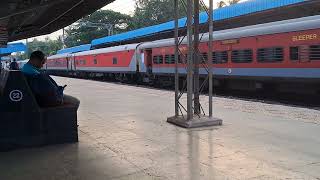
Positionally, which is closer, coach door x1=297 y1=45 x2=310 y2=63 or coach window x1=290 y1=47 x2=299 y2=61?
coach door x1=297 y1=45 x2=310 y2=63

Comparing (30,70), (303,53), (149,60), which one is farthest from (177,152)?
(149,60)

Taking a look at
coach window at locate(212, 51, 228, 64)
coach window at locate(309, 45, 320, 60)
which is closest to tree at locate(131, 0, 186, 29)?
coach window at locate(212, 51, 228, 64)

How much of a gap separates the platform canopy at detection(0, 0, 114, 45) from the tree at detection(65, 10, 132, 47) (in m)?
69.8

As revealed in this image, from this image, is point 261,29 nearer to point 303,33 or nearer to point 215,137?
point 303,33

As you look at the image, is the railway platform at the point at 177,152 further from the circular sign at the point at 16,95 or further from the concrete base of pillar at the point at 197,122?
the circular sign at the point at 16,95

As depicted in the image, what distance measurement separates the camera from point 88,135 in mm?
9242

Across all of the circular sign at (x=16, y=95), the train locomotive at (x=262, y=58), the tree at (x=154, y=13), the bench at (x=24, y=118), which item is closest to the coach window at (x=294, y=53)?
the train locomotive at (x=262, y=58)

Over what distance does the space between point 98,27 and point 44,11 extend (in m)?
74.5

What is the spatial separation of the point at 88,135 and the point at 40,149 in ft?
5.11

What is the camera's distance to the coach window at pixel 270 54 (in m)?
17.8

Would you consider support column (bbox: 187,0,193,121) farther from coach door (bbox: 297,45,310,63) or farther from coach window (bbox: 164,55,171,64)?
coach window (bbox: 164,55,171,64)

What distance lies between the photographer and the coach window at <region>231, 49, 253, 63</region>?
19656 mm

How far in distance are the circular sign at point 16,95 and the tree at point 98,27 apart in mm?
79062

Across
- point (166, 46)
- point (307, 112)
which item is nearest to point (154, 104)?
point (307, 112)
